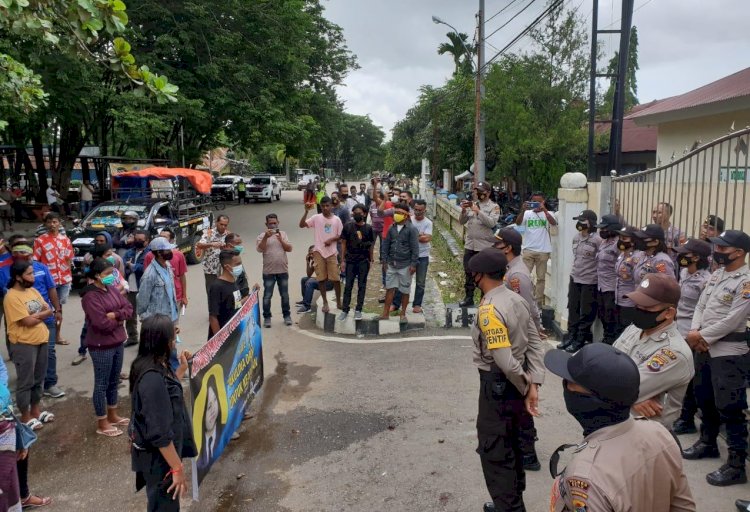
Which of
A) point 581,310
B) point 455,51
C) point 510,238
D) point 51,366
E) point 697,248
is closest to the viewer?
point 510,238

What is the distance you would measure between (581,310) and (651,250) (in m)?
1.80

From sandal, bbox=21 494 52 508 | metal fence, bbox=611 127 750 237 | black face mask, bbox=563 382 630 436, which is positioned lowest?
sandal, bbox=21 494 52 508

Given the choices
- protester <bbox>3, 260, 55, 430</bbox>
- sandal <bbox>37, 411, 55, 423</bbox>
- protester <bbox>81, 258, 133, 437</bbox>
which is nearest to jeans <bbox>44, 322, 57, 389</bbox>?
sandal <bbox>37, 411, 55, 423</bbox>

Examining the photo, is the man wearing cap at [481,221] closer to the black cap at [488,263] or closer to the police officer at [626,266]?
the police officer at [626,266]

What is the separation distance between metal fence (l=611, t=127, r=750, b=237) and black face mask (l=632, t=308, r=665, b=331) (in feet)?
8.82

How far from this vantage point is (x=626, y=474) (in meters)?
1.96

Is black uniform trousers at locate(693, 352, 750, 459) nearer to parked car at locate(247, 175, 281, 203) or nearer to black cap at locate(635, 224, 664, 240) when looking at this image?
black cap at locate(635, 224, 664, 240)

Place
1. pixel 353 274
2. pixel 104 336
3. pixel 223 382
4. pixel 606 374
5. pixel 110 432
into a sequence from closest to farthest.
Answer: pixel 606 374
pixel 223 382
pixel 104 336
pixel 110 432
pixel 353 274

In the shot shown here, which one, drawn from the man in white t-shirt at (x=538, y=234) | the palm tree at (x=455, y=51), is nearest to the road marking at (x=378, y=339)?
the man in white t-shirt at (x=538, y=234)

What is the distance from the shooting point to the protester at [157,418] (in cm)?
317

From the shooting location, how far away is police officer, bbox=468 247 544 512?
12.0ft

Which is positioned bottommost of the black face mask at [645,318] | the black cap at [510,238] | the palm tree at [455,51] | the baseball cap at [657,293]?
the black face mask at [645,318]

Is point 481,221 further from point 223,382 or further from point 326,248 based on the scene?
point 223,382

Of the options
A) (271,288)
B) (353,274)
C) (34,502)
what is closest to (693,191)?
(353,274)
